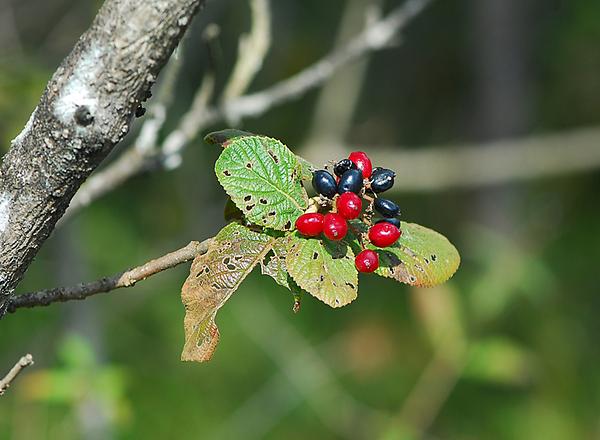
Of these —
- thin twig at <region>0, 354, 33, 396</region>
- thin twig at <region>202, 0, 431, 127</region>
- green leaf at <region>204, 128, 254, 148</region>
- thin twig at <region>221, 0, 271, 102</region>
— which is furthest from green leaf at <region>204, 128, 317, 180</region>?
thin twig at <region>221, 0, 271, 102</region>

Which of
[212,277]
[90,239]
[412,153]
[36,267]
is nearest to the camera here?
[212,277]

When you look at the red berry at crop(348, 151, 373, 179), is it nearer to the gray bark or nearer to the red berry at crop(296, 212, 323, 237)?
the red berry at crop(296, 212, 323, 237)

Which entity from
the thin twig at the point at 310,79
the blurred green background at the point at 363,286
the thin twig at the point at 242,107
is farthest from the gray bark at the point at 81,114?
the blurred green background at the point at 363,286

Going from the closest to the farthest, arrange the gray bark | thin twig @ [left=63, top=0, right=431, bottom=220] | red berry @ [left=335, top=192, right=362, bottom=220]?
the gray bark
red berry @ [left=335, top=192, right=362, bottom=220]
thin twig @ [left=63, top=0, right=431, bottom=220]

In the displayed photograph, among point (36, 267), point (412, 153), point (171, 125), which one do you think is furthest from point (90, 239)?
point (412, 153)

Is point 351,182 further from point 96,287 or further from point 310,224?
point 96,287

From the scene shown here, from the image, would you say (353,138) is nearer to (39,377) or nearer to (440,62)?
(440,62)
